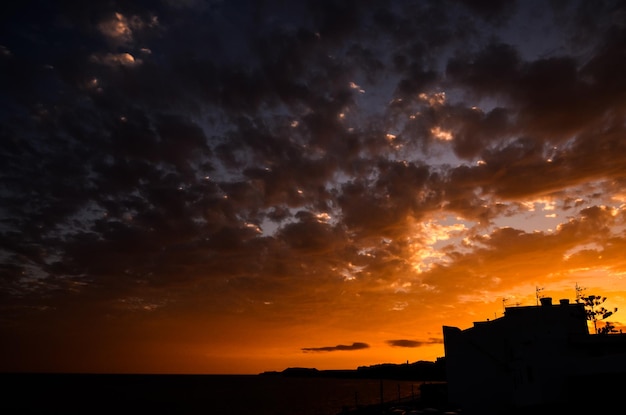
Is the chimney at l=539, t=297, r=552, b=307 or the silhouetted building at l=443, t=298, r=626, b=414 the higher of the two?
the chimney at l=539, t=297, r=552, b=307

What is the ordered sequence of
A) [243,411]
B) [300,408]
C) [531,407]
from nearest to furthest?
[531,407] → [243,411] → [300,408]

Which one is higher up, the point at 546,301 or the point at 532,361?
the point at 546,301

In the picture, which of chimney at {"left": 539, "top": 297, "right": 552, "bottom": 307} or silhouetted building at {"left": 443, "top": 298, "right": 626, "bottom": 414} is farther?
chimney at {"left": 539, "top": 297, "right": 552, "bottom": 307}

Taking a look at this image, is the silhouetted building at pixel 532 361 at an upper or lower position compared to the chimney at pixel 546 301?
lower

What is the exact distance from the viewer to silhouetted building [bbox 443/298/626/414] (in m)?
30.2

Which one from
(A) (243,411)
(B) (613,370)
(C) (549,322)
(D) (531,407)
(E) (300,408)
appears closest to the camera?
(B) (613,370)

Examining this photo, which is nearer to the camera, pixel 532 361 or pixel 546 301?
pixel 532 361

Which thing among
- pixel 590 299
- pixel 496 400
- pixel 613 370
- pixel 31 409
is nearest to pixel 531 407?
pixel 613 370

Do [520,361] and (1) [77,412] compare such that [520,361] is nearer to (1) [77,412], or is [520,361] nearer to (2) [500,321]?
(2) [500,321]

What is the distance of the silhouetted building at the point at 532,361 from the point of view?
30.2 m

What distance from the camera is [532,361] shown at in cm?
3275

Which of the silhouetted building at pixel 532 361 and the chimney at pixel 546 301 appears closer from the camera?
the silhouetted building at pixel 532 361

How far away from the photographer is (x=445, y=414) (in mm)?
44250

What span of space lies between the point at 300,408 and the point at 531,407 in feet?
277
